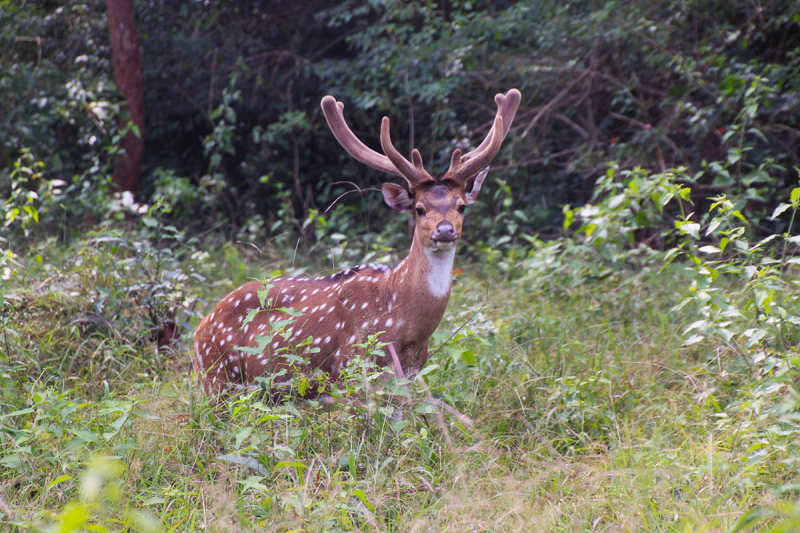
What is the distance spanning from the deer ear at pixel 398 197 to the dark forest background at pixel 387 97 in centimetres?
214

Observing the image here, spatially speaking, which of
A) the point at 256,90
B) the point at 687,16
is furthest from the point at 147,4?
the point at 687,16

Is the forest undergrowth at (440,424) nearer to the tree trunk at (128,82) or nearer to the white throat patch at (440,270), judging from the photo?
the white throat patch at (440,270)

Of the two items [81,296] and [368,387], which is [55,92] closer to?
[81,296]

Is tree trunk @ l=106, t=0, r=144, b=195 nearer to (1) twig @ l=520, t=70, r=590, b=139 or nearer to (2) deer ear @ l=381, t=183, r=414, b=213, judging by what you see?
(1) twig @ l=520, t=70, r=590, b=139

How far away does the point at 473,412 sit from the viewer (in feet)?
12.3

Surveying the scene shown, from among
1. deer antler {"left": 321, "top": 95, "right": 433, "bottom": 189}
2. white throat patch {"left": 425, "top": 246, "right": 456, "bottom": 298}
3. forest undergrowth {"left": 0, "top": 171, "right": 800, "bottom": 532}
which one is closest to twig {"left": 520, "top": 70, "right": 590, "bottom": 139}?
forest undergrowth {"left": 0, "top": 171, "right": 800, "bottom": 532}

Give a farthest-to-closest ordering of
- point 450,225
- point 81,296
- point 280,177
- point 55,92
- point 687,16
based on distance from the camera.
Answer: point 280,177 → point 55,92 → point 687,16 → point 81,296 → point 450,225

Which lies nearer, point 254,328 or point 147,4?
point 254,328

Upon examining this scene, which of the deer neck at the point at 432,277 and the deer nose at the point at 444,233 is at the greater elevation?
the deer nose at the point at 444,233

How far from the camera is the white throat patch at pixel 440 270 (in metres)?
3.77

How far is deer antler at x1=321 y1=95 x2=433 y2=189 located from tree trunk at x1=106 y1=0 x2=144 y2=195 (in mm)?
4575

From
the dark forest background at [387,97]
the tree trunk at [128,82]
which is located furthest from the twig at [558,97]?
the tree trunk at [128,82]

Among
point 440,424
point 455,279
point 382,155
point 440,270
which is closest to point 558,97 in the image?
point 455,279

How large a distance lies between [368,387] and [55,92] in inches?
266
